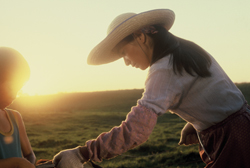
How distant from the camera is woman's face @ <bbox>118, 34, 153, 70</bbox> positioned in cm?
232

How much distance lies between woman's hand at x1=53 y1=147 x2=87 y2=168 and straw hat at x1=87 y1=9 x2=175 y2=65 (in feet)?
3.52

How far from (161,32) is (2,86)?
54.0 inches

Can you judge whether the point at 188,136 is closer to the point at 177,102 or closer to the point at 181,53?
the point at 177,102

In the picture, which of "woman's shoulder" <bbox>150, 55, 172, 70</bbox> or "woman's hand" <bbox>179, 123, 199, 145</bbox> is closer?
"woman's shoulder" <bbox>150, 55, 172, 70</bbox>

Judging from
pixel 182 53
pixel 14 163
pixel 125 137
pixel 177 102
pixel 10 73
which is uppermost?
pixel 182 53

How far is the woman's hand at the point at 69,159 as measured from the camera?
1769 mm

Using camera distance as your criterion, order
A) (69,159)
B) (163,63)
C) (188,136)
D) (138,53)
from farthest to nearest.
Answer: (188,136) < (138,53) < (163,63) < (69,159)

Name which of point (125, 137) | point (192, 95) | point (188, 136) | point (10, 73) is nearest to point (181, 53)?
point (192, 95)

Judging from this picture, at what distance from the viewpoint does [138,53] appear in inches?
92.0

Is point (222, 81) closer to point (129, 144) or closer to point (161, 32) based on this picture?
point (161, 32)

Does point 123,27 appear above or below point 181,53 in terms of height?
above

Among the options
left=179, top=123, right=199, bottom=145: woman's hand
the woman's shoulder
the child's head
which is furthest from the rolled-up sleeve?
left=179, top=123, right=199, bottom=145: woman's hand

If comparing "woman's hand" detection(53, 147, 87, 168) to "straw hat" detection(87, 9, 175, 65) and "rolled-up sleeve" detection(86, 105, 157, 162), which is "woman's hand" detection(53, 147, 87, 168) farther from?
"straw hat" detection(87, 9, 175, 65)

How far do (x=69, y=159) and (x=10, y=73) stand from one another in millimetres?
842
